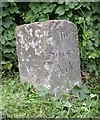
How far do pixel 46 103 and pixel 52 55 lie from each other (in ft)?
1.54

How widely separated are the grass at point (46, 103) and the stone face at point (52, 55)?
3.8 inches

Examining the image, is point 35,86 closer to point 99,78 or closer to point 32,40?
point 32,40

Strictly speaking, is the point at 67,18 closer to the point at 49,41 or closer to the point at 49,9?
the point at 49,9

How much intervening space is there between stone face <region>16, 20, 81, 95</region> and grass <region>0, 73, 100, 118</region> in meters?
0.10

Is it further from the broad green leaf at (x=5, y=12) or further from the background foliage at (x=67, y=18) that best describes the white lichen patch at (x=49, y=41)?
the broad green leaf at (x=5, y=12)

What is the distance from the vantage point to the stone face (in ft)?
11.1

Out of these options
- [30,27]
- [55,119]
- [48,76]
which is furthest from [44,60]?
[55,119]

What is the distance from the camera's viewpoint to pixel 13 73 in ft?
13.5

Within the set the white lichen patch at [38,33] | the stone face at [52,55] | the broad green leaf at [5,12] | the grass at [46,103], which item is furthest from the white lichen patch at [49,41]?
the broad green leaf at [5,12]

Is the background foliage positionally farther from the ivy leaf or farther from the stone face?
the stone face

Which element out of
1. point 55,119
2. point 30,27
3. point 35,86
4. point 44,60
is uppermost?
point 30,27

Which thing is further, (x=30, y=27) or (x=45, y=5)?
(x=45, y=5)

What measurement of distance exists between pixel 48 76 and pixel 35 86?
0.64ft

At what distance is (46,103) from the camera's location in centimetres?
327
